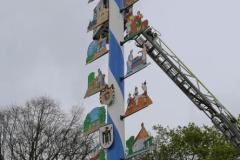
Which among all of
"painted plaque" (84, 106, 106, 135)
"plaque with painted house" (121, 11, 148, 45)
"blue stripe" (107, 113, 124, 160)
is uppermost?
"plaque with painted house" (121, 11, 148, 45)

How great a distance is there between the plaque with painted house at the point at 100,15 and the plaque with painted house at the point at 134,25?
0.61 m

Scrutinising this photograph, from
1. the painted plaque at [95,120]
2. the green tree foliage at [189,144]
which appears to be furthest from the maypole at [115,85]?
the green tree foliage at [189,144]

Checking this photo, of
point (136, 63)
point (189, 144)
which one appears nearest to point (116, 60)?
point (136, 63)

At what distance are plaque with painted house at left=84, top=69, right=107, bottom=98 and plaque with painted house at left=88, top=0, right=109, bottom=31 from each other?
3.84 ft

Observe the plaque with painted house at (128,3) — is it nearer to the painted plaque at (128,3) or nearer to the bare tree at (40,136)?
the painted plaque at (128,3)

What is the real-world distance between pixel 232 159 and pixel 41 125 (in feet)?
44.9

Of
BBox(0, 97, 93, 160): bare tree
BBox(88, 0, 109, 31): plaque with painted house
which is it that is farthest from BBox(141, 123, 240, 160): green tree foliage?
BBox(88, 0, 109, 31): plaque with painted house

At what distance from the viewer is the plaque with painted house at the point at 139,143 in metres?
9.67

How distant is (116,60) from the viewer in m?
10.9

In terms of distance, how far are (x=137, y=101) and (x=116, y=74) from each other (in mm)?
776

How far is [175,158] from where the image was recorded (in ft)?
112

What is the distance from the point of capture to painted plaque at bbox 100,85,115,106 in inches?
417

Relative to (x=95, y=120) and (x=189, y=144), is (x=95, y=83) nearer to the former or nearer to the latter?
(x=95, y=120)

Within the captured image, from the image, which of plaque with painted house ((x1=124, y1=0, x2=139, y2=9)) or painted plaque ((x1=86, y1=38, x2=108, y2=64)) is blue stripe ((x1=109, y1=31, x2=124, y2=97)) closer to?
painted plaque ((x1=86, y1=38, x2=108, y2=64))
